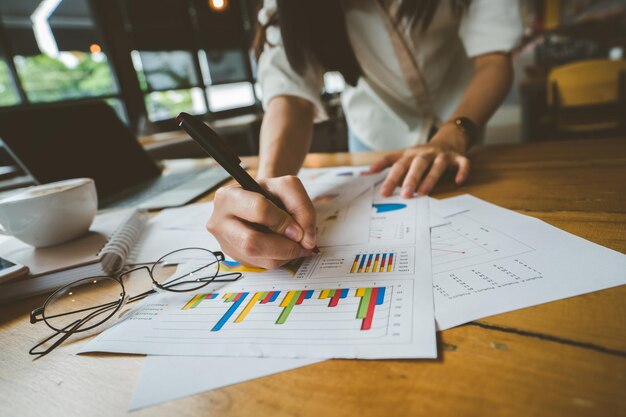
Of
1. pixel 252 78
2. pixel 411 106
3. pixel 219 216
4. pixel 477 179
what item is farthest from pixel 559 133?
pixel 252 78

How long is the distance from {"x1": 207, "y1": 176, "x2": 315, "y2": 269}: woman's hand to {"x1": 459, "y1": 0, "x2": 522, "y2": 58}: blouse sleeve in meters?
0.76

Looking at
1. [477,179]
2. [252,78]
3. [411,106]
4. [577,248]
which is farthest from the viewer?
[252,78]

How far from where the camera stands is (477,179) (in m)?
0.67

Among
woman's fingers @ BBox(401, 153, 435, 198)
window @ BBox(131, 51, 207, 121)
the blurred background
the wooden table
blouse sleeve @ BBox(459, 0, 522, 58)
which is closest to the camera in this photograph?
the wooden table

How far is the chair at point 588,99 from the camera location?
2.28 meters

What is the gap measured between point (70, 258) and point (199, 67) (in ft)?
17.8

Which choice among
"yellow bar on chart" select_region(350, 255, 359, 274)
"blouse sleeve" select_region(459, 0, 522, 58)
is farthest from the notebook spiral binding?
"blouse sleeve" select_region(459, 0, 522, 58)

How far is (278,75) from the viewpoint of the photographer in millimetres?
914

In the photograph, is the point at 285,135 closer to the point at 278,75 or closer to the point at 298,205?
the point at 278,75

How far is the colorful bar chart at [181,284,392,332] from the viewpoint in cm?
32

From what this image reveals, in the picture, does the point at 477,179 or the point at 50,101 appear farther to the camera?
the point at 50,101

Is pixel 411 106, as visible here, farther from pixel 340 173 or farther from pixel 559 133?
pixel 559 133

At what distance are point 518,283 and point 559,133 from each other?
274cm

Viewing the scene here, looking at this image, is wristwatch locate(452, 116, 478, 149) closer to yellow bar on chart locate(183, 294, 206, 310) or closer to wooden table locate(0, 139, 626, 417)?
wooden table locate(0, 139, 626, 417)
